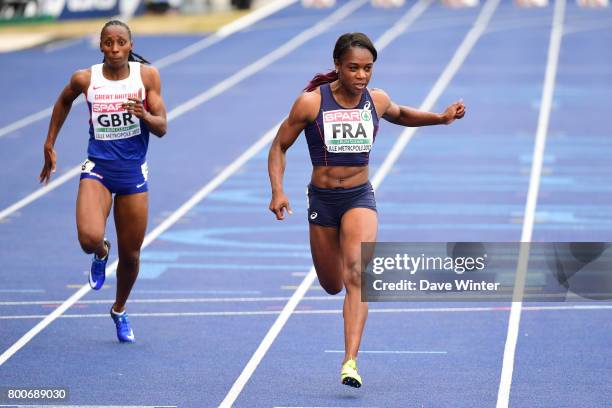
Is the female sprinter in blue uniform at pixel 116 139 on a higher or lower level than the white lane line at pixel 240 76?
higher

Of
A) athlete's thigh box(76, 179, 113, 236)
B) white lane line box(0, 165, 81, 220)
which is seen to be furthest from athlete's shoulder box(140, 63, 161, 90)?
white lane line box(0, 165, 81, 220)

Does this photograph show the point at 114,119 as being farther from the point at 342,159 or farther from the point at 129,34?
the point at 342,159

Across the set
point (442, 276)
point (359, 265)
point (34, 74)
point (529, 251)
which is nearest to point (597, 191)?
point (529, 251)

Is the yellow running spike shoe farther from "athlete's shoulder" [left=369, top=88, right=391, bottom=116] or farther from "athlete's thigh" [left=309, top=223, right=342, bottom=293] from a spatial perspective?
"athlete's shoulder" [left=369, top=88, right=391, bottom=116]

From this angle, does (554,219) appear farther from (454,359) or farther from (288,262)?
(454,359)

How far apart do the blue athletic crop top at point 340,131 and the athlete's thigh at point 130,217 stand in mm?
1565

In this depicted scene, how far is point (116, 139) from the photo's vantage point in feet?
31.3

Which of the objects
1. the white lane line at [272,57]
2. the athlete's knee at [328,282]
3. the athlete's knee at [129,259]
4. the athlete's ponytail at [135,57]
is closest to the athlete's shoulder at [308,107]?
the athlete's knee at [328,282]

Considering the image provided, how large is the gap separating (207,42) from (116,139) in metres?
23.6

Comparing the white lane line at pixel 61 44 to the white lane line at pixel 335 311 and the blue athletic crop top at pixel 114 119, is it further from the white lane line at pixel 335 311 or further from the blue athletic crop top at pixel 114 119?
the blue athletic crop top at pixel 114 119

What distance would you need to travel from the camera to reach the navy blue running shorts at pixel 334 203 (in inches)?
341

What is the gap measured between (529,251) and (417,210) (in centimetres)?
271

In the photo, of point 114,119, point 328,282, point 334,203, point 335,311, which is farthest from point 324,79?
point 335,311

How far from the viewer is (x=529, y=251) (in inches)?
510
